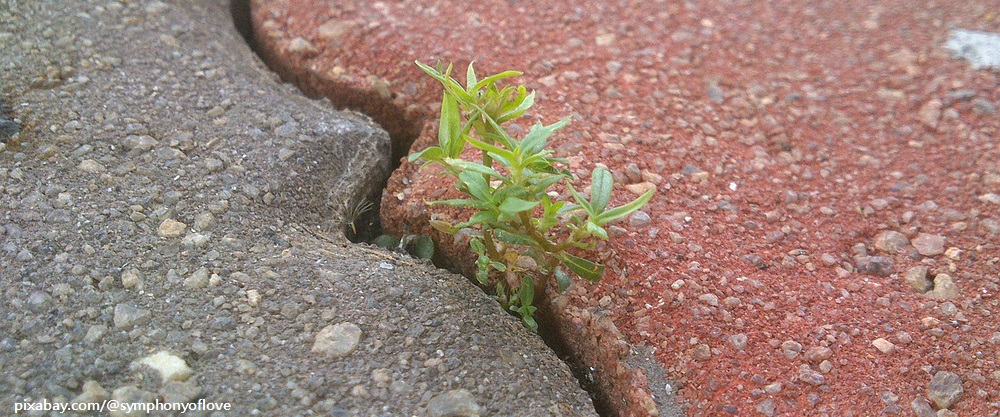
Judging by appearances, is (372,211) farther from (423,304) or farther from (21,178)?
(21,178)

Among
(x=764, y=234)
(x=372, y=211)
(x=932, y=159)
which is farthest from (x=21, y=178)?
(x=932, y=159)

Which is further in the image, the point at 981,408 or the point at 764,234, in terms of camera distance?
the point at 764,234

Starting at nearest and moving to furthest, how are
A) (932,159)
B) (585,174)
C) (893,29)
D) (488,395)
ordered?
(488,395), (585,174), (932,159), (893,29)

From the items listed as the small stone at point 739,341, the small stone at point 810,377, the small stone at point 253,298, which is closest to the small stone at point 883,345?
the small stone at point 810,377

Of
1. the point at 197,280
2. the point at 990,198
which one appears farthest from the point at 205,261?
the point at 990,198

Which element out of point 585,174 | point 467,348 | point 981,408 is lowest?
point 981,408

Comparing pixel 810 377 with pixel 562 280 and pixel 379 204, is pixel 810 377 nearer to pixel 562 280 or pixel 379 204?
pixel 562 280

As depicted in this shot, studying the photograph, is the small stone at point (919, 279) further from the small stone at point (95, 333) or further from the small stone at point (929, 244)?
the small stone at point (95, 333)

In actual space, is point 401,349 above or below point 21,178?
below

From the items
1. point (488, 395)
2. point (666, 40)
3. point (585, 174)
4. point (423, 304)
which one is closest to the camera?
point (488, 395)
